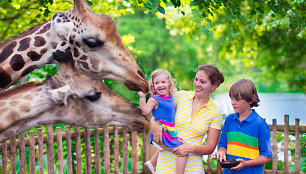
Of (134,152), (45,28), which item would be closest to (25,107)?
(45,28)

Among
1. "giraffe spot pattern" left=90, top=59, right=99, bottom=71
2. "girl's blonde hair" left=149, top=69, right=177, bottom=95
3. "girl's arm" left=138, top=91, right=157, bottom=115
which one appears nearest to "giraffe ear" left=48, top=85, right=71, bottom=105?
"giraffe spot pattern" left=90, top=59, right=99, bottom=71

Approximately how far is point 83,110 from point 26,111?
32 cm

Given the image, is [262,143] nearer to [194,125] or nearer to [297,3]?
[194,125]

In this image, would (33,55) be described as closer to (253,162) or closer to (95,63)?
(95,63)

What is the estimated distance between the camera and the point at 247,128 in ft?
7.61

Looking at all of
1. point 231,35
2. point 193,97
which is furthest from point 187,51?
point 193,97

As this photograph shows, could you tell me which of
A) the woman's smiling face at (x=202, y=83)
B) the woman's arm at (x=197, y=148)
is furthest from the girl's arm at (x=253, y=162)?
the woman's smiling face at (x=202, y=83)

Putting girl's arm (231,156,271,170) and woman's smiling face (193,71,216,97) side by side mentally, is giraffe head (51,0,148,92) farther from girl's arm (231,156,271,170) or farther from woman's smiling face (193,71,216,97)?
girl's arm (231,156,271,170)

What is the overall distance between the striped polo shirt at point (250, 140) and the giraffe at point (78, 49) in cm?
88

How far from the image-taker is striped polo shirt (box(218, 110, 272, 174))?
2.28 metres

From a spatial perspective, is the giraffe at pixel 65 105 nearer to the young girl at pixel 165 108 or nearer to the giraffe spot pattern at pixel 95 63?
the giraffe spot pattern at pixel 95 63

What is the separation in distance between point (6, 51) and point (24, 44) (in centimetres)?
11

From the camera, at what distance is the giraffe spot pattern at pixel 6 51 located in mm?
1885

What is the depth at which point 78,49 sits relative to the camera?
191 centimetres
